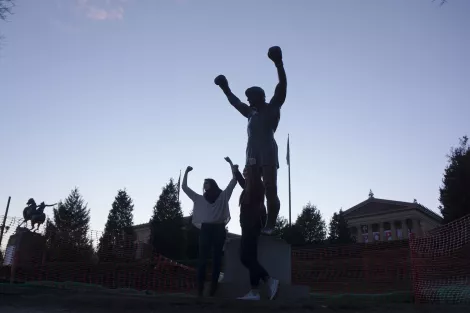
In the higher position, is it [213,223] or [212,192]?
[212,192]

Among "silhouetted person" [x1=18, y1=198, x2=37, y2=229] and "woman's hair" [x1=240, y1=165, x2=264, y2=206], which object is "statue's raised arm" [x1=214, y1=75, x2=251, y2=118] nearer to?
"woman's hair" [x1=240, y1=165, x2=264, y2=206]

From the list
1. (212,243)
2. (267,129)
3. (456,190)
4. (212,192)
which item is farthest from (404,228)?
(267,129)

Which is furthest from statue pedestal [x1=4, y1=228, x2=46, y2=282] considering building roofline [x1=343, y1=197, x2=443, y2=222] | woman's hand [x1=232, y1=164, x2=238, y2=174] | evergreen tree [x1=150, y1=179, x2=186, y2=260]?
building roofline [x1=343, y1=197, x2=443, y2=222]

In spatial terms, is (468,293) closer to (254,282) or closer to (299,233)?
(254,282)

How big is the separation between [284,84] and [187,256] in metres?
32.8

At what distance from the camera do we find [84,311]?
3473 mm

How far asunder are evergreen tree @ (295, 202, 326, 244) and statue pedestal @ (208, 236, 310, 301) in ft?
114

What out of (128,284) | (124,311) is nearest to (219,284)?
(124,311)

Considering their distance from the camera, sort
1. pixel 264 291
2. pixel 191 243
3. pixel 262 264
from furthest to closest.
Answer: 1. pixel 191 243
2. pixel 262 264
3. pixel 264 291

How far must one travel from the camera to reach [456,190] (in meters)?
30.4

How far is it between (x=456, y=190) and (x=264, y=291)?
97.3 feet

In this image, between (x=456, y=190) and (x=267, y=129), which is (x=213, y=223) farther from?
(x=456, y=190)

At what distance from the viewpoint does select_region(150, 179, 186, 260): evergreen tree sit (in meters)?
35.8

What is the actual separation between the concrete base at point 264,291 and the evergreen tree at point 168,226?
27.6 metres
